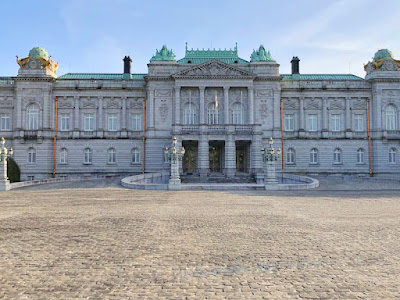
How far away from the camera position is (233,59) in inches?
1983

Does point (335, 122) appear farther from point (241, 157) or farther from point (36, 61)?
point (36, 61)

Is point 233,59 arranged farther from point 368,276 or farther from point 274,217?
point 368,276

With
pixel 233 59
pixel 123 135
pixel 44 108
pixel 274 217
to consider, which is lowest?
pixel 274 217

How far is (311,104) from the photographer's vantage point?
49.9 meters

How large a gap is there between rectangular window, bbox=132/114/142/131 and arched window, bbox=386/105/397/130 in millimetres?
40222

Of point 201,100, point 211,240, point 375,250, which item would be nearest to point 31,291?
point 211,240

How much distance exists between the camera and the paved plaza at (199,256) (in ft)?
21.1

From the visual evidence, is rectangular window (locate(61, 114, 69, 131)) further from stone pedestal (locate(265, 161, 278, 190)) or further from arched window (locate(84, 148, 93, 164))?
stone pedestal (locate(265, 161, 278, 190))

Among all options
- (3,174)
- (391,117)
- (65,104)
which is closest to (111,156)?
(65,104)

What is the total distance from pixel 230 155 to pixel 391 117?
2798 centimetres

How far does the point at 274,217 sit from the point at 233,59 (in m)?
40.4

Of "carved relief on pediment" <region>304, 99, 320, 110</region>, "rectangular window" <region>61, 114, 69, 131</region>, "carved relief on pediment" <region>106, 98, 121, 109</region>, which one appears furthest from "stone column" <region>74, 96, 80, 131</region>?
"carved relief on pediment" <region>304, 99, 320, 110</region>

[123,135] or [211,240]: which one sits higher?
[123,135]

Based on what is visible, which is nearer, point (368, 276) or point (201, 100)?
point (368, 276)
